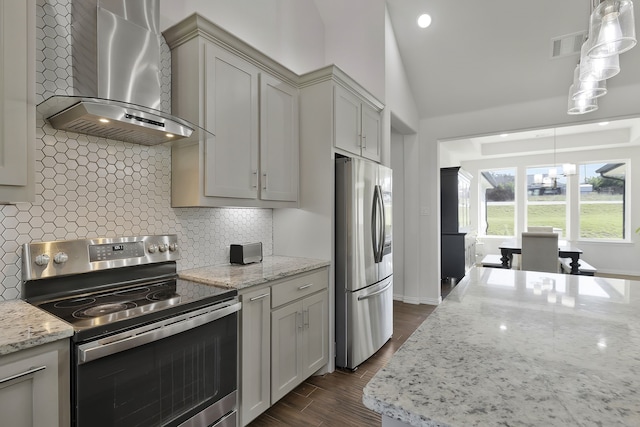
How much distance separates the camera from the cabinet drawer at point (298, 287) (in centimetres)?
205

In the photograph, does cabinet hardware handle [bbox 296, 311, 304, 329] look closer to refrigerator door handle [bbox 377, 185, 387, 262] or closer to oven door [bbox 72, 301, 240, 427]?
oven door [bbox 72, 301, 240, 427]

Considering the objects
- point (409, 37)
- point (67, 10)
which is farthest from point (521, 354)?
point (409, 37)

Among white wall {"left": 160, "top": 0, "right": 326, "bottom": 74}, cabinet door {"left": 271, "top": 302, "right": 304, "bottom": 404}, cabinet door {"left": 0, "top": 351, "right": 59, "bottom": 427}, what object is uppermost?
white wall {"left": 160, "top": 0, "right": 326, "bottom": 74}

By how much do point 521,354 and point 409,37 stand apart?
3.74m

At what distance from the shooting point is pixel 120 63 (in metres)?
1.60

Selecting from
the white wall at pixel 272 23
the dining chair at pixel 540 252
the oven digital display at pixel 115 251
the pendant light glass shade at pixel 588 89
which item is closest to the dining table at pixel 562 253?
the dining chair at pixel 540 252

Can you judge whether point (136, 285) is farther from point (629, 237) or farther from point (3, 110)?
point (629, 237)

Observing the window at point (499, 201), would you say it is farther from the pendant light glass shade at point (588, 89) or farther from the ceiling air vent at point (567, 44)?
the pendant light glass shade at point (588, 89)

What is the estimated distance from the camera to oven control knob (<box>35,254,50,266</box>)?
147 cm

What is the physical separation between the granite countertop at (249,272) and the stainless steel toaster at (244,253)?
0.04 meters

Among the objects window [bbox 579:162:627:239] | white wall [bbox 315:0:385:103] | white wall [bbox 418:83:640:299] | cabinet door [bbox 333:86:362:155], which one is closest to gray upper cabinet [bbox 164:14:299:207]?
cabinet door [bbox 333:86:362:155]

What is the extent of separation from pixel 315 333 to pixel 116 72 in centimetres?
204

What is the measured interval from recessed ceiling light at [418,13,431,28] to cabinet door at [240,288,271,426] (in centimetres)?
332

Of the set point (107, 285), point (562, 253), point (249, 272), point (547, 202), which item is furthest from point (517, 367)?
point (547, 202)
